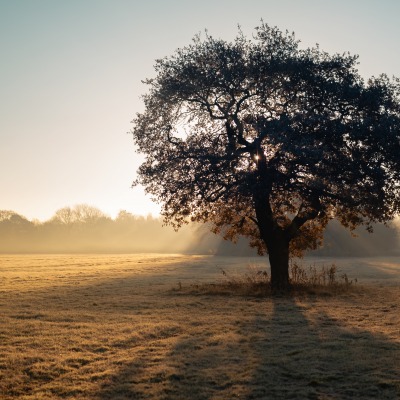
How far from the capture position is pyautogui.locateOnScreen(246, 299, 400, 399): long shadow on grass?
873cm

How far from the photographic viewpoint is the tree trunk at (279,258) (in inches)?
1083

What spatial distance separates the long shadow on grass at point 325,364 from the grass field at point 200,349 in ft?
0.08

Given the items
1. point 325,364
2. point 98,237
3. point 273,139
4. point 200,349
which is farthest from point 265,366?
point 98,237

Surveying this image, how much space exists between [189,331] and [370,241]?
91.0m

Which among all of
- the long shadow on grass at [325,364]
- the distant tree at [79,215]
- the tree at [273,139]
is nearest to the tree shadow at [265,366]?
the long shadow on grass at [325,364]

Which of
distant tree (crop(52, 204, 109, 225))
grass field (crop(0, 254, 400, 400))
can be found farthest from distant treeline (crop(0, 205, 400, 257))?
grass field (crop(0, 254, 400, 400))

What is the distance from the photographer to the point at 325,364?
34.5ft

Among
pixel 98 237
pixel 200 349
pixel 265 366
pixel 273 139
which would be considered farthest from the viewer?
pixel 98 237

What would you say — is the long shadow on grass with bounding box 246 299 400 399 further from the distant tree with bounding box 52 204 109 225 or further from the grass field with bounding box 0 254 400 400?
the distant tree with bounding box 52 204 109 225

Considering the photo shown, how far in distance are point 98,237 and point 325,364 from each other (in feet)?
562

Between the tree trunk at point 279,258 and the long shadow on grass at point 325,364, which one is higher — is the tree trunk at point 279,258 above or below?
above

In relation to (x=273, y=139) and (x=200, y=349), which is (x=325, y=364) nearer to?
(x=200, y=349)

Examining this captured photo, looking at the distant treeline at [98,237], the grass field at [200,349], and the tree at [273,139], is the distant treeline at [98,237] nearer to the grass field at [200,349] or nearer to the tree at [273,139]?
the tree at [273,139]

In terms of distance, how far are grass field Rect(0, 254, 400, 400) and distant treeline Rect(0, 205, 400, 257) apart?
75986 millimetres
